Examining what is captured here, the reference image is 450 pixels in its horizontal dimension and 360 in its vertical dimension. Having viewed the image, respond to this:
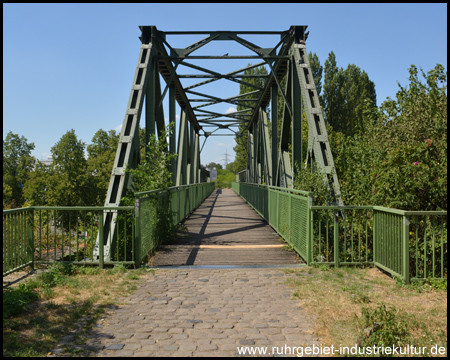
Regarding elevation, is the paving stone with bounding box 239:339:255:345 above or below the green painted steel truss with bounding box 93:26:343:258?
below

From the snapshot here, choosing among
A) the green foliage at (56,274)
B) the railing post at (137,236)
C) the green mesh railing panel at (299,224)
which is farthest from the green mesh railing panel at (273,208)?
the green foliage at (56,274)

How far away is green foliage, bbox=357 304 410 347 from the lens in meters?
3.77

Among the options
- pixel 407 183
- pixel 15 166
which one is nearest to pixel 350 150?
pixel 407 183

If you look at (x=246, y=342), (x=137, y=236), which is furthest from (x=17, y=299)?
(x=246, y=342)

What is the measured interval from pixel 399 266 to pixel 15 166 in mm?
89925

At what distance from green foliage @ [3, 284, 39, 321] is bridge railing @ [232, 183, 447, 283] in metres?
4.50

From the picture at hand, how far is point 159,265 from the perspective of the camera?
24.7 ft

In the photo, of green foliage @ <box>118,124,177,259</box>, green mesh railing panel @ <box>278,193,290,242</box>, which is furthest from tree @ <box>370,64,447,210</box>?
green foliage @ <box>118,124,177,259</box>

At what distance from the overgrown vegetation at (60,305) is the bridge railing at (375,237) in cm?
318

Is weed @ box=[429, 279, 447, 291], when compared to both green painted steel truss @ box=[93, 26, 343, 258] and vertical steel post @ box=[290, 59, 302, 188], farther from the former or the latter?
vertical steel post @ box=[290, 59, 302, 188]

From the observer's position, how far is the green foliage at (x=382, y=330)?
377 centimetres

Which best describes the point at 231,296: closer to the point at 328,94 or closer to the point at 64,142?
the point at 328,94

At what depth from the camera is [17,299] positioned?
16.3 feet

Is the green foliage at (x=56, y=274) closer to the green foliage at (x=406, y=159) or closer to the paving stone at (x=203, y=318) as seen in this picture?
the paving stone at (x=203, y=318)
